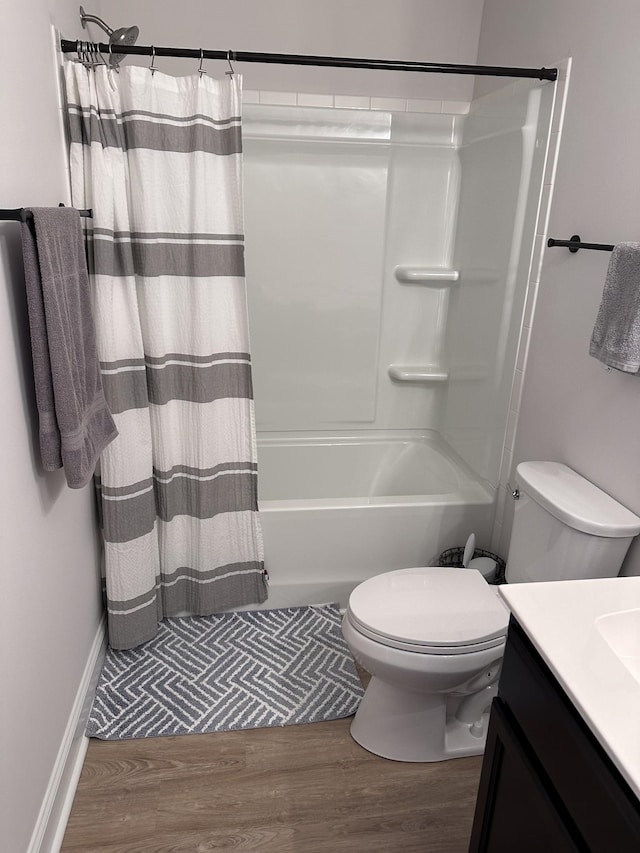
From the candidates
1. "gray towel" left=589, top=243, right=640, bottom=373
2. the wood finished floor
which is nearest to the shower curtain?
the wood finished floor

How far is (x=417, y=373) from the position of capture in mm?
3000

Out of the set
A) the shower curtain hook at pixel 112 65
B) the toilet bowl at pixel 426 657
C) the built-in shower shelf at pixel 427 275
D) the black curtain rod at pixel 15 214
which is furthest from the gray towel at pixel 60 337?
the built-in shower shelf at pixel 427 275

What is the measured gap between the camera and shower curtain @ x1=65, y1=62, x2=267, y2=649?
1.83 meters

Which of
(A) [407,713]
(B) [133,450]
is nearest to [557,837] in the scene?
(A) [407,713]

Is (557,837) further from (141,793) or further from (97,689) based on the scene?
(97,689)

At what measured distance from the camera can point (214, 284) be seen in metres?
1.99

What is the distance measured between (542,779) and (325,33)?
8.66ft

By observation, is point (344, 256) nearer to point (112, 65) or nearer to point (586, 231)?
point (586, 231)

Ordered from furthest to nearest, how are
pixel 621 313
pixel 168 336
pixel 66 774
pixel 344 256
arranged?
1. pixel 344 256
2. pixel 168 336
3. pixel 66 774
4. pixel 621 313

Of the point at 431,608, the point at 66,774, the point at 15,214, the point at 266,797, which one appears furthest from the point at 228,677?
the point at 15,214

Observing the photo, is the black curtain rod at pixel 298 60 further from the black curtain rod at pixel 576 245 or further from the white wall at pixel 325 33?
the white wall at pixel 325 33

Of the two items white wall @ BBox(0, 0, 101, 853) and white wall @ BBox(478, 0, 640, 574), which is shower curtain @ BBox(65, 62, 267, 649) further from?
white wall @ BBox(478, 0, 640, 574)

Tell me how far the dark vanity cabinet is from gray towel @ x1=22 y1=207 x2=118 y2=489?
3.30 feet

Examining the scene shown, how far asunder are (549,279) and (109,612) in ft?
6.01
